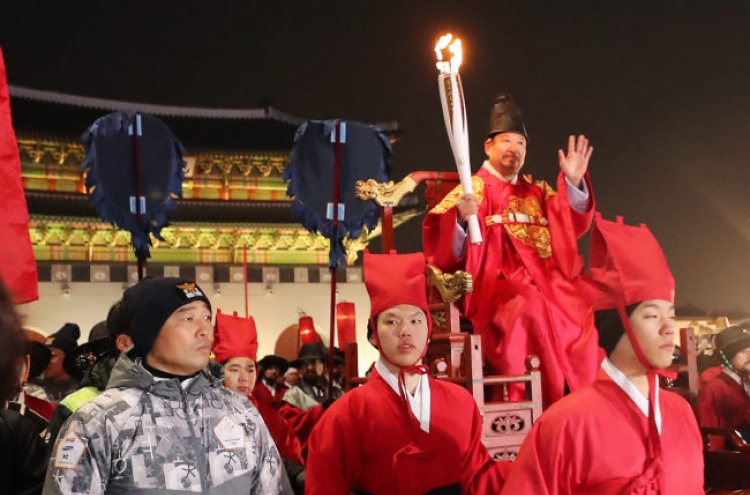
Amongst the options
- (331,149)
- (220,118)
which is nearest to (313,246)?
(220,118)

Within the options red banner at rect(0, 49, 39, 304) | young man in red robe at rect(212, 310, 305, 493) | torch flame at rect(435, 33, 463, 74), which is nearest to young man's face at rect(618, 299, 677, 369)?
red banner at rect(0, 49, 39, 304)

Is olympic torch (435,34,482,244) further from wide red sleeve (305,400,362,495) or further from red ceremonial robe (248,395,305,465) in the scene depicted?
wide red sleeve (305,400,362,495)

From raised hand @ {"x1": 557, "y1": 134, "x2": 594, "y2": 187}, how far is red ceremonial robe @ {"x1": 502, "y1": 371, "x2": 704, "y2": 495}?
2.25m

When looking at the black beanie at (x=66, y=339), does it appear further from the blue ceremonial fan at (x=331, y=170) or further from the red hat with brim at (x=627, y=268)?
the red hat with brim at (x=627, y=268)

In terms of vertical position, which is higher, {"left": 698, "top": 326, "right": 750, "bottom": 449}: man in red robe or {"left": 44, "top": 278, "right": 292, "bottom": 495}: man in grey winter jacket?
{"left": 44, "top": 278, "right": 292, "bottom": 495}: man in grey winter jacket

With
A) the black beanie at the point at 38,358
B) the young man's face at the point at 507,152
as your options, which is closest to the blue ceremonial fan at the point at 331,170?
the young man's face at the point at 507,152

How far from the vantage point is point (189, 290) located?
117 inches

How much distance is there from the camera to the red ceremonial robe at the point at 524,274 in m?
4.64

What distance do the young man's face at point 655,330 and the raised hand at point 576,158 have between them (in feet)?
6.86

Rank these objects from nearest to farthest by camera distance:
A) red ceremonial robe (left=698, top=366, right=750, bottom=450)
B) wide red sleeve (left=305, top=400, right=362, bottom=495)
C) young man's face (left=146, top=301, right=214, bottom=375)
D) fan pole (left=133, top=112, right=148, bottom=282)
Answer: young man's face (left=146, top=301, right=214, bottom=375) → wide red sleeve (left=305, top=400, right=362, bottom=495) → fan pole (left=133, top=112, right=148, bottom=282) → red ceremonial robe (left=698, top=366, right=750, bottom=450)

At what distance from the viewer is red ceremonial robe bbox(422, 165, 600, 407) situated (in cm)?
464

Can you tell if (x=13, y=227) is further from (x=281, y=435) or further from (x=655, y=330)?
(x=281, y=435)

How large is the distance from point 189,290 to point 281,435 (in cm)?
215

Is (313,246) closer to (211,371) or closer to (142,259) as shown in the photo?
(142,259)
